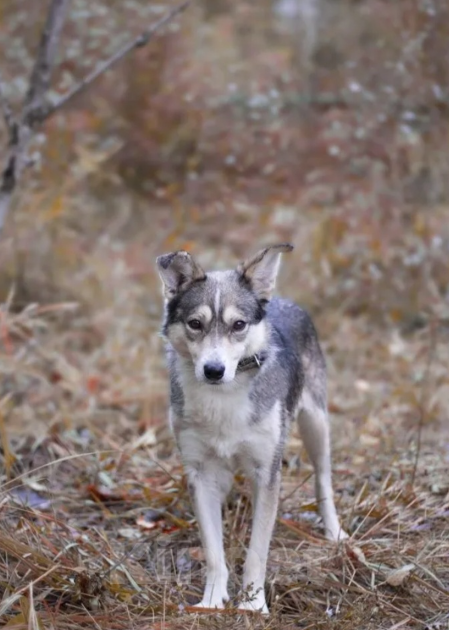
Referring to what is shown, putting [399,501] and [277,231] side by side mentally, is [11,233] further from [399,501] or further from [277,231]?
[399,501]

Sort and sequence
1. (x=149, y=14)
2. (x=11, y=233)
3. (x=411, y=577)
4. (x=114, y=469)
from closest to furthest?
1. (x=411, y=577)
2. (x=114, y=469)
3. (x=11, y=233)
4. (x=149, y=14)

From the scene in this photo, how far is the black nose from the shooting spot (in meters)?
3.70

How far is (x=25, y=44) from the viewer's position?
8555mm

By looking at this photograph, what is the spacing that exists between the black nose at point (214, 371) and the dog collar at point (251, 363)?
268 mm

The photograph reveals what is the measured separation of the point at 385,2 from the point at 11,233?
428 centimetres

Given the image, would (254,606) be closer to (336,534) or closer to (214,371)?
(336,534)

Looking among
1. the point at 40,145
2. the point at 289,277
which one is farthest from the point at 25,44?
the point at 289,277

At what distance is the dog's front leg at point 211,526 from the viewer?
391 cm

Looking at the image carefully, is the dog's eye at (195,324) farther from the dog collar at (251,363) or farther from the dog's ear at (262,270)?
the dog's ear at (262,270)

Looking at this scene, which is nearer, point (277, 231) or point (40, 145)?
point (40, 145)

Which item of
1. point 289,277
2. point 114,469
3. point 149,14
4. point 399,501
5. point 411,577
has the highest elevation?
point 149,14

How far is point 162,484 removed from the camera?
5184 mm

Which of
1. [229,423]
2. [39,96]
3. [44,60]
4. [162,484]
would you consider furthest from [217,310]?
[44,60]

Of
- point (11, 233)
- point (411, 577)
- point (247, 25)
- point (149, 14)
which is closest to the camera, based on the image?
point (411, 577)
